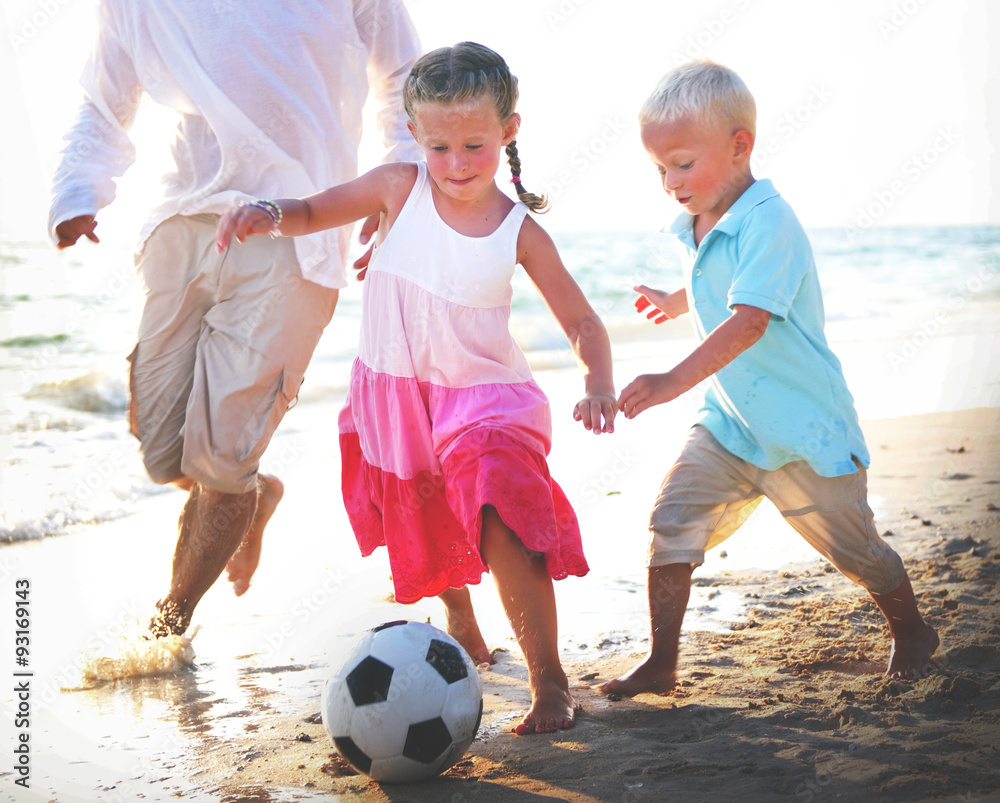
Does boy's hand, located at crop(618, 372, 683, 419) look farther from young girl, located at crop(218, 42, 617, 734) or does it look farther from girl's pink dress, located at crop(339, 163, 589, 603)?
girl's pink dress, located at crop(339, 163, 589, 603)

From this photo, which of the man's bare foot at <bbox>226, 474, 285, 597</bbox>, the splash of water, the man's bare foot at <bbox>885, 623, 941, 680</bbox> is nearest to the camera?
the man's bare foot at <bbox>885, 623, 941, 680</bbox>

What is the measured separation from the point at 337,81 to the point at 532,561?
194 centimetres

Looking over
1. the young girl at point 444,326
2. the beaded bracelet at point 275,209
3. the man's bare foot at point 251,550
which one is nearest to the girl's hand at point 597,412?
Result: the young girl at point 444,326

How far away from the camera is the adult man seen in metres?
3.42

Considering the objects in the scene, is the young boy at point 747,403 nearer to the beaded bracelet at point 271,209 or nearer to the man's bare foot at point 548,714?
the man's bare foot at point 548,714

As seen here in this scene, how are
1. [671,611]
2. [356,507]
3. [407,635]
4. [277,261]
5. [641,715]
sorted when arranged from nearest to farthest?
[407,635] → [641,715] → [671,611] → [356,507] → [277,261]

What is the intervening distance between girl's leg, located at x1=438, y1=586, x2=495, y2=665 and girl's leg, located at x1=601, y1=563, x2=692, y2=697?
572 millimetres

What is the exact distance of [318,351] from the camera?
1135 centimetres

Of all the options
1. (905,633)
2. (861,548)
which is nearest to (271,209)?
(861,548)

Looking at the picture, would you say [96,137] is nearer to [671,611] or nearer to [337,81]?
[337,81]

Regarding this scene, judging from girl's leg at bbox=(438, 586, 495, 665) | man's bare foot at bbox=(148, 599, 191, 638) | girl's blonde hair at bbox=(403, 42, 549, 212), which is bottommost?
girl's leg at bbox=(438, 586, 495, 665)

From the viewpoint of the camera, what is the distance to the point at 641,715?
8.80ft

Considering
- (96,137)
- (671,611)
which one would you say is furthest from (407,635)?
(96,137)

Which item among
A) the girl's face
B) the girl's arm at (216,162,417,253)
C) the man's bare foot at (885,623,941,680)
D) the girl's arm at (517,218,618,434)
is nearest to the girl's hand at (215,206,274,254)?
the girl's arm at (216,162,417,253)
